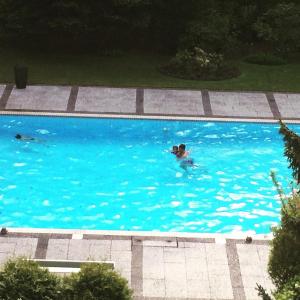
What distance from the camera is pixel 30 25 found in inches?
952

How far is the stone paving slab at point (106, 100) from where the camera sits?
20.3m

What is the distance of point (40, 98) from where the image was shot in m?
20.9

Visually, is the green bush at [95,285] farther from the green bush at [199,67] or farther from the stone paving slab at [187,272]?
the green bush at [199,67]

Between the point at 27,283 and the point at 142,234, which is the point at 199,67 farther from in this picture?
the point at 27,283

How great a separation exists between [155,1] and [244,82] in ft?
16.4

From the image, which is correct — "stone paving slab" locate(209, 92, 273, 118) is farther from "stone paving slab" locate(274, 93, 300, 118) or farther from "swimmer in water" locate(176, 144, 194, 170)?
"swimmer in water" locate(176, 144, 194, 170)

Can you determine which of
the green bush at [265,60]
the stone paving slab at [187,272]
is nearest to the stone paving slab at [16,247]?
the stone paving slab at [187,272]

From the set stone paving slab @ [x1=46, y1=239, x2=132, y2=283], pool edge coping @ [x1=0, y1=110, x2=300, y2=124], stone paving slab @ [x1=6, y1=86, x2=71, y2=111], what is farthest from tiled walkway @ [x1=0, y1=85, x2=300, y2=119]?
stone paving slab @ [x1=46, y1=239, x2=132, y2=283]

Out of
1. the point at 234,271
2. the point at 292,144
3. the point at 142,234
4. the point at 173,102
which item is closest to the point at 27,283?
the point at 292,144

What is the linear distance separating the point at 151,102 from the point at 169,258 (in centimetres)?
897

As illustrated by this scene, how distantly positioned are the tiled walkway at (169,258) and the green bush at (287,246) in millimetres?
1814

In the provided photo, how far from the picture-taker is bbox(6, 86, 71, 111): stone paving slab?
20.2 meters

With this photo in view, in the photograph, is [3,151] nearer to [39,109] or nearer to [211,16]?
[39,109]

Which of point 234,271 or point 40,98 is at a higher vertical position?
point 40,98
